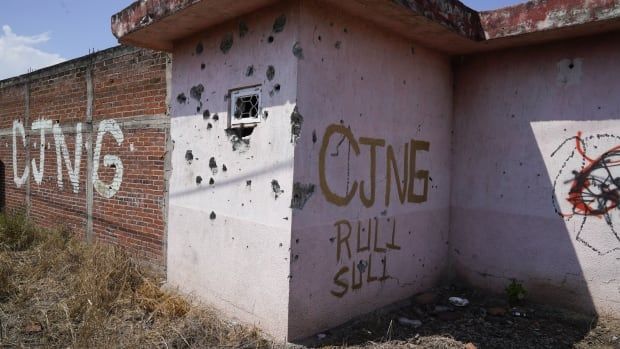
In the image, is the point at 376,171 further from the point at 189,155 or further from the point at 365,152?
the point at 189,155

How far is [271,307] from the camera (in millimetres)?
3174

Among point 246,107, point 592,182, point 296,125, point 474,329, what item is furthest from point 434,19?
point 474,329

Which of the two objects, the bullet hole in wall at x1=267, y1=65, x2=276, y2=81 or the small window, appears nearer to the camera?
the bullet hole in wall at x1=267, y1=65, x2=276, y2=81

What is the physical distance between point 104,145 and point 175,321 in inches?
121

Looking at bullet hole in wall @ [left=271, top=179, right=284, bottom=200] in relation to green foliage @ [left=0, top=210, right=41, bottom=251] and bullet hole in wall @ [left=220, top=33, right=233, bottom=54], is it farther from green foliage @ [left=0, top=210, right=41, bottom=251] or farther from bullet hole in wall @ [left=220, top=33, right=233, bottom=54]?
green foliage @ [left=0, top=210, right=41, bottom=251]

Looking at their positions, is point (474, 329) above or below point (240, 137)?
below

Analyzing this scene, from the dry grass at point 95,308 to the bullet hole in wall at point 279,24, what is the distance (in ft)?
7.84

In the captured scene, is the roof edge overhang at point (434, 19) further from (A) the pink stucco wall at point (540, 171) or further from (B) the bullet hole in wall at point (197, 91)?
(B) the bullet hole in wall at point (197, 91)

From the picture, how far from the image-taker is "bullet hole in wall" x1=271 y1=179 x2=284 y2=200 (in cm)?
309

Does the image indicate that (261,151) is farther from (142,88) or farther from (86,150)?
(86,150)

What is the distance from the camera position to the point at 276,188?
3125 millimetres

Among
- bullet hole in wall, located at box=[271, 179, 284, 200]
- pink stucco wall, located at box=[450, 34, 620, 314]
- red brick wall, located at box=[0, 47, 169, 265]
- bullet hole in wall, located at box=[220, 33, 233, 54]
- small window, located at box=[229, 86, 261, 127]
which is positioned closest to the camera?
bullet hole in wall, located at box=[271, 179, 284, 200]

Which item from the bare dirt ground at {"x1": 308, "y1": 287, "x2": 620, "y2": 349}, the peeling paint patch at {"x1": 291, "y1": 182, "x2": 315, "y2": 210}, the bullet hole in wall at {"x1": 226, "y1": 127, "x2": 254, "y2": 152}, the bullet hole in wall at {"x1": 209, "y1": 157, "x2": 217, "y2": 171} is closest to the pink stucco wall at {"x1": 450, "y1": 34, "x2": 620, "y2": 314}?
the bare dirt ground at {"x1": 308, "y1": 287, "x2": 620, "y2": 349}

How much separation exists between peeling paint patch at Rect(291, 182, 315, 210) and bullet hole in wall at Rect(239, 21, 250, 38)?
4.62 ft
